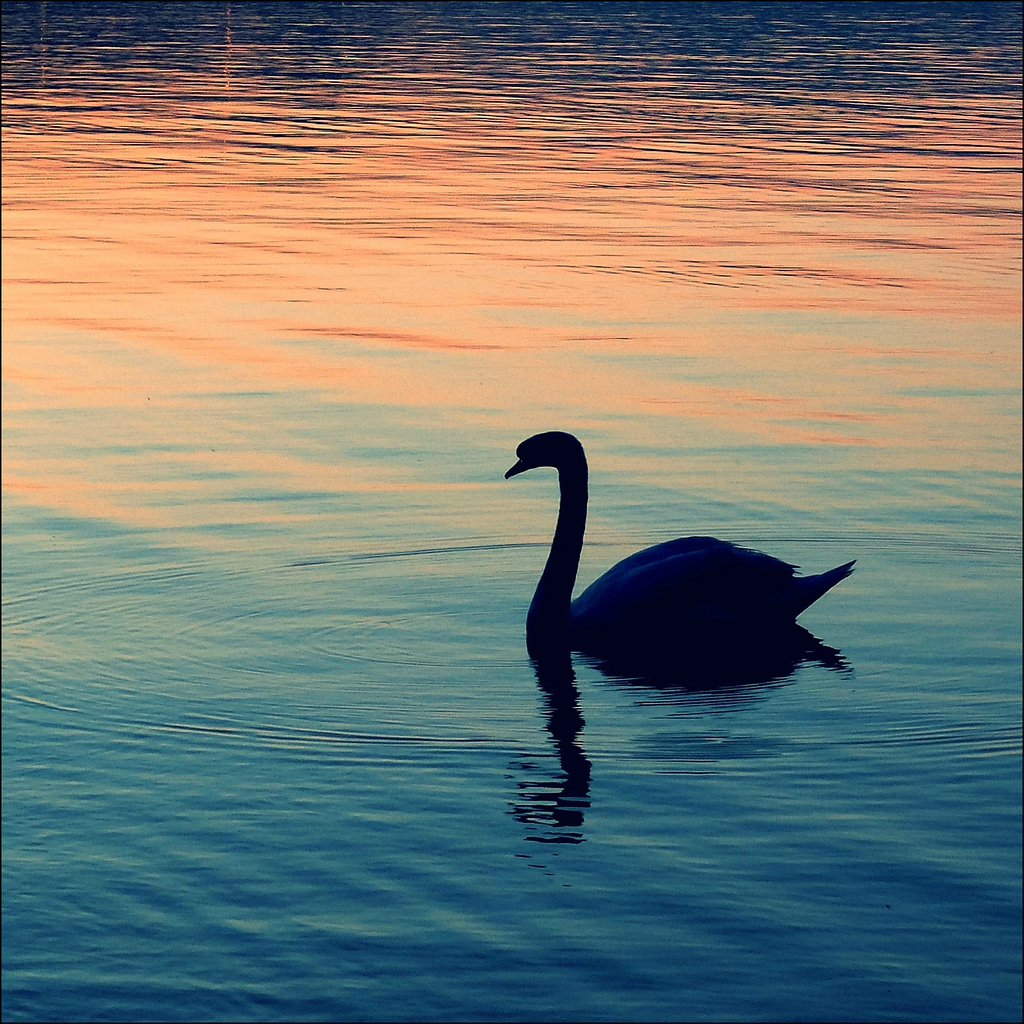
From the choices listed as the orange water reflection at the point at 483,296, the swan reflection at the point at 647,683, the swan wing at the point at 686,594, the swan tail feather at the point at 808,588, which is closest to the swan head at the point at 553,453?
the swan wing at the point at 686,594

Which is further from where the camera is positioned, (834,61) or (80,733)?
(834,61)

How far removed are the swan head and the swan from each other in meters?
0.60

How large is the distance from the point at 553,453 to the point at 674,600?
4.22 ft

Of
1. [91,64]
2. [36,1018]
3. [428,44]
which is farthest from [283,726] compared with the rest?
[428,44]

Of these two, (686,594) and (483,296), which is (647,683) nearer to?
(686,594)

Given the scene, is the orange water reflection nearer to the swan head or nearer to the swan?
the swan head

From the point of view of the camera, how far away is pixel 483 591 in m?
13.2

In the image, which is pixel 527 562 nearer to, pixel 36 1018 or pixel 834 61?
pixel 36 1018

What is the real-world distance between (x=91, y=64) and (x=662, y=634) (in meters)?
50.8

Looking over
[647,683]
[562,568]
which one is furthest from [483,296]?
[647,683]

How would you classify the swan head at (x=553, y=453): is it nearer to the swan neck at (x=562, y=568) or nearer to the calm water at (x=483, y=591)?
the swan neck at (x=562, y=568)

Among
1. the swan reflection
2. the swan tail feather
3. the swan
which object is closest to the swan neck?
the swan

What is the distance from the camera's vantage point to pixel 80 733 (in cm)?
1046

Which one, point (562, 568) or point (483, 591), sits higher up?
point (562, 568)
